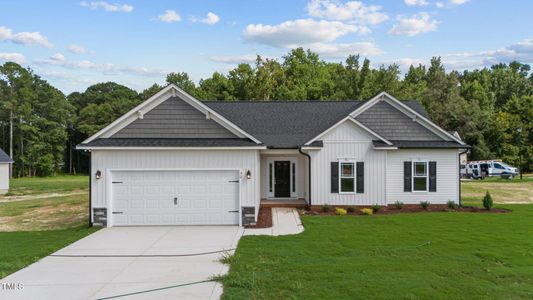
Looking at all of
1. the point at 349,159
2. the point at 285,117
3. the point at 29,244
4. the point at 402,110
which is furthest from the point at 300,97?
Answer: the point at 29,244

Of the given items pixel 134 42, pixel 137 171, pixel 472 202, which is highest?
pixel 134 42

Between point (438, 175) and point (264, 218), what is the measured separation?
8494mm

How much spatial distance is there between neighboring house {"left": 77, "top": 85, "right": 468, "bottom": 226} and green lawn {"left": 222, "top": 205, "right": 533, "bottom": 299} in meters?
3.47

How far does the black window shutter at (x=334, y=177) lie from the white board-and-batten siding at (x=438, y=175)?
2.56m

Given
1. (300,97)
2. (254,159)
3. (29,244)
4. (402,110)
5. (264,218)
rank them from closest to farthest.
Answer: (29,244)
(254,159)
(264,218)
(402,110)
(300,97)

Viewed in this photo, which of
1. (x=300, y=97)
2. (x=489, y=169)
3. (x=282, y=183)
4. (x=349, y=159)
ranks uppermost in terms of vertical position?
(x=300, y=97)

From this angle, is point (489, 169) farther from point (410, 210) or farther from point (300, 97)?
point (410, 210)

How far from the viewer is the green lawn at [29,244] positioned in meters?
9.58

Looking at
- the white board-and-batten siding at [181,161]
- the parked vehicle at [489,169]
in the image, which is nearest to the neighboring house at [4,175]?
the white board-and-batten siding at [181,161]

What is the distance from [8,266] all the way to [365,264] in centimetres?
785

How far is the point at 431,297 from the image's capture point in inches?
274

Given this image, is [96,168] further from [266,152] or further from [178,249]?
[266,152]

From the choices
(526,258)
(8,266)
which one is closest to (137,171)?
(8,266)

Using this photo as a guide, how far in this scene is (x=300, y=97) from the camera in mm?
43719
